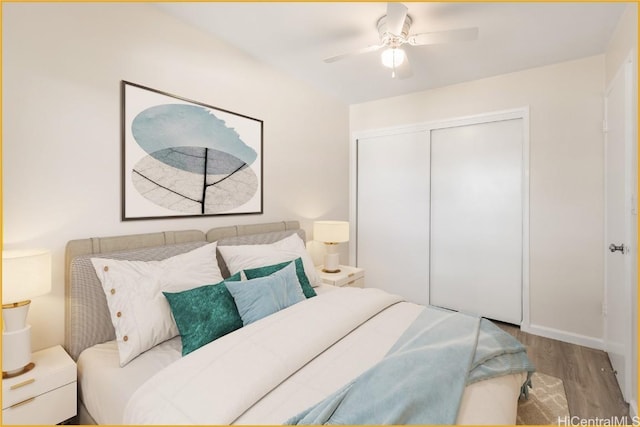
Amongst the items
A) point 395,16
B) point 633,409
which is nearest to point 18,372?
point 395,16

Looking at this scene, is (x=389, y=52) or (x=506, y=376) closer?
(x=506, y=376)

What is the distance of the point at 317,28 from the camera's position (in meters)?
2.18

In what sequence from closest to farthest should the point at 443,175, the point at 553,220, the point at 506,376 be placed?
1. the point at 506,376
2. the point at 553,220
3. the point at 443,175

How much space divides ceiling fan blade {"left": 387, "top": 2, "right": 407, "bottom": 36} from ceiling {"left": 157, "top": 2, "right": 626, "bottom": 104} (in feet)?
0.66

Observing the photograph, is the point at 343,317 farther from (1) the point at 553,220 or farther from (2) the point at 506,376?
(1) the point at 553,220

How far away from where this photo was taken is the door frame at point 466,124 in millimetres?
2863

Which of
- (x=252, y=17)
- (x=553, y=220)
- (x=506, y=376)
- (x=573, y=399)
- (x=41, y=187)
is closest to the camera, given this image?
(x=506, y=376)

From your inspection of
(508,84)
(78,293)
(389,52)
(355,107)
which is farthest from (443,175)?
(78,293)

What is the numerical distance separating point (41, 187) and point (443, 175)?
10.9 feet

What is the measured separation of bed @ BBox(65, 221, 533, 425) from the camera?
1.06 meters

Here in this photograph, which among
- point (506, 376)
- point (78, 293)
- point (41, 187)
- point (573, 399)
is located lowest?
point (573, 399)

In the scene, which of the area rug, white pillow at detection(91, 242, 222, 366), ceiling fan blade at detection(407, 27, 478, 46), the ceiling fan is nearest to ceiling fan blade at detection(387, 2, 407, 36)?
the ceiling fan

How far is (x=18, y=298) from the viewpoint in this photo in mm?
1290

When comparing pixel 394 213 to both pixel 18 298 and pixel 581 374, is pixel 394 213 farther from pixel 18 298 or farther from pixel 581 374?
pixel 18 298
